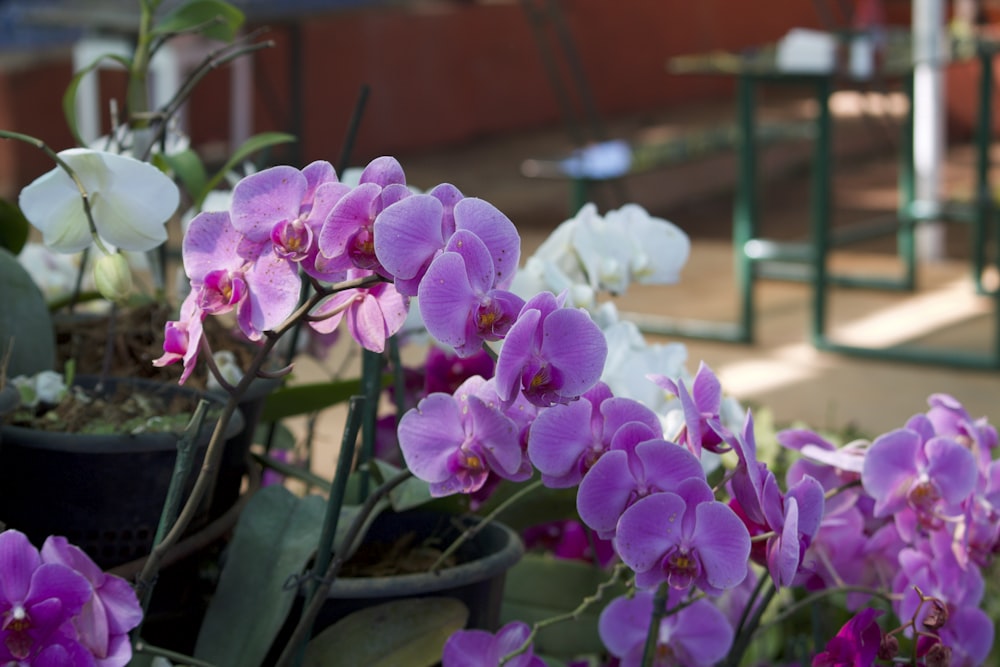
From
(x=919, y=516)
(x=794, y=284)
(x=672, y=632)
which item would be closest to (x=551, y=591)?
(x=672, y=632)

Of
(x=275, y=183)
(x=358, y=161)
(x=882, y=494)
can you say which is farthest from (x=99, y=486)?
(x=358, y=161)

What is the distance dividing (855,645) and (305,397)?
16.4 inches

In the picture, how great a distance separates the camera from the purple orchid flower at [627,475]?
0.56m

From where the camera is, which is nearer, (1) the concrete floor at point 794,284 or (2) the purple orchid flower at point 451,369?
(2) the purple orchid flower at point 451,369

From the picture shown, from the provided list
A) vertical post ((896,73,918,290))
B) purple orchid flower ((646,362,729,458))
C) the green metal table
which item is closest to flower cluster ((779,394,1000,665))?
purple orchid flower ((646,362,729,458))

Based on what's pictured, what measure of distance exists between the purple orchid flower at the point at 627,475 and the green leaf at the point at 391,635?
154 millimetres

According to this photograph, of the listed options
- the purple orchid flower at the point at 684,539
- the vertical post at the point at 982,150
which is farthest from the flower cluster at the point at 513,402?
the vertical post at the point at 982,150

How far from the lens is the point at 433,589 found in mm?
Result: 716

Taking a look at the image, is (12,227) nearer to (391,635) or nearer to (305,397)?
(305,397)

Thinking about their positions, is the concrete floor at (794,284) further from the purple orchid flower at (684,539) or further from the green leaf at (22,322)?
the purple orchid flower at (684,539)

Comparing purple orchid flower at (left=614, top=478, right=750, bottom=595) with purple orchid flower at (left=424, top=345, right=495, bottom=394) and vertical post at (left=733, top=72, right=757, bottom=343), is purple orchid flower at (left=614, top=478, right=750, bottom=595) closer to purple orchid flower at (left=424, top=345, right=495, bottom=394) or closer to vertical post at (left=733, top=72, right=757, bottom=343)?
purple orchid flower at (left=424, top=345, right=495, bottom=394)

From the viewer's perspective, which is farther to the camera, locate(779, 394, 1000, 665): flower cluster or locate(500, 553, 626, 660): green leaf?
locate(500, 553, 626, 660): green leaf

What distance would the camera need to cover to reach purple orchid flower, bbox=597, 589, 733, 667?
2.45ft

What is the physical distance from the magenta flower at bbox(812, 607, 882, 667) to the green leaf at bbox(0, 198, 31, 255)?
21.0 inches
